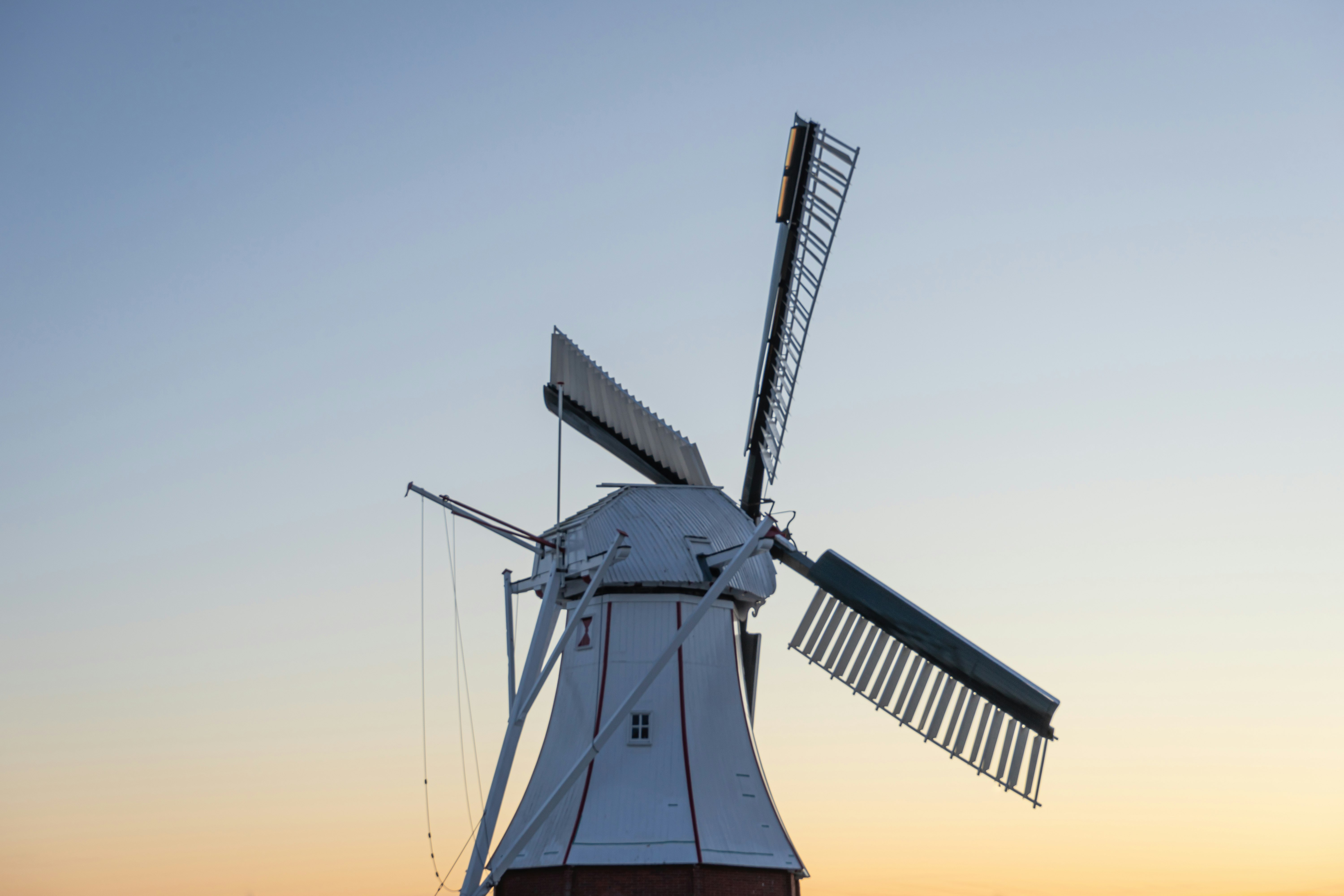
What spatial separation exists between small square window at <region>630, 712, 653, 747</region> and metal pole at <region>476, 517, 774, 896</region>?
1.16 m

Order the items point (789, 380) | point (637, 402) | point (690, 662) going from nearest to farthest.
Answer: point (690, 662) → point (789, 380) → point (637, 402)

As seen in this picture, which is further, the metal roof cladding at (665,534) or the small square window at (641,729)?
the metal roof cladding at (665,534)

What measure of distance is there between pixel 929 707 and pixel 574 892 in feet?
19.4

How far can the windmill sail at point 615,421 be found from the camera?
21844mm

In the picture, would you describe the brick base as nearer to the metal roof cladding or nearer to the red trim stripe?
the red trim stripe

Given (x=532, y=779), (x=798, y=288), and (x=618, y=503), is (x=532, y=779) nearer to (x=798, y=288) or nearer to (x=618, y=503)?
(x=618, y=503)

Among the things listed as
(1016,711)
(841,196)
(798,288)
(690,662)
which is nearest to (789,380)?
(798,288)

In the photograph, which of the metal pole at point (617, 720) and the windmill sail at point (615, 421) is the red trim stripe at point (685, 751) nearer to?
the metal pole at point (617, 720)

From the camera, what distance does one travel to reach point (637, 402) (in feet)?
77.6

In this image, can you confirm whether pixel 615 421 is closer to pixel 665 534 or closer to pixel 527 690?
pixel 665 534

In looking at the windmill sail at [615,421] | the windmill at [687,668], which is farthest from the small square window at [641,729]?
the windmill sail at [615,421]

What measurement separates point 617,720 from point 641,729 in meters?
2.37

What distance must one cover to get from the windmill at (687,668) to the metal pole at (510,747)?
0.03m

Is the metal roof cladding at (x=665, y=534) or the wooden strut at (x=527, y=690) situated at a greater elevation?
the metal roof cladding at (x=665, y=534)
